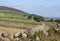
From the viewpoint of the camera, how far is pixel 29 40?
1830cm

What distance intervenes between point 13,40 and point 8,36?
0.63 meters

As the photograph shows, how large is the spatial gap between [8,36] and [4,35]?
0.34 metres

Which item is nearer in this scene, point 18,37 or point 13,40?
point 13,40

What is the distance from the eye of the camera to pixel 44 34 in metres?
18.8

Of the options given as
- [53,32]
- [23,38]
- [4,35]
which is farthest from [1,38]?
[53,32]

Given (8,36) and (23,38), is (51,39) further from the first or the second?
(8,36)

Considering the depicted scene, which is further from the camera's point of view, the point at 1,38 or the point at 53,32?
the point at 53,32

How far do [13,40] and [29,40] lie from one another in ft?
4.19

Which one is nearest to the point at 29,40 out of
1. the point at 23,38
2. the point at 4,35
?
the point at 23,38

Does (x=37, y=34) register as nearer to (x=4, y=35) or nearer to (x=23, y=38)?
(x=23, y=38)

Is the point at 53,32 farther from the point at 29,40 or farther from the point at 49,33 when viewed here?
the point at 29,40

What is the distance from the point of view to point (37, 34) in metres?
18.8

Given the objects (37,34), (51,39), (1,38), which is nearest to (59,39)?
(51,39)

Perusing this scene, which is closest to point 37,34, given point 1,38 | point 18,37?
point 18,37
